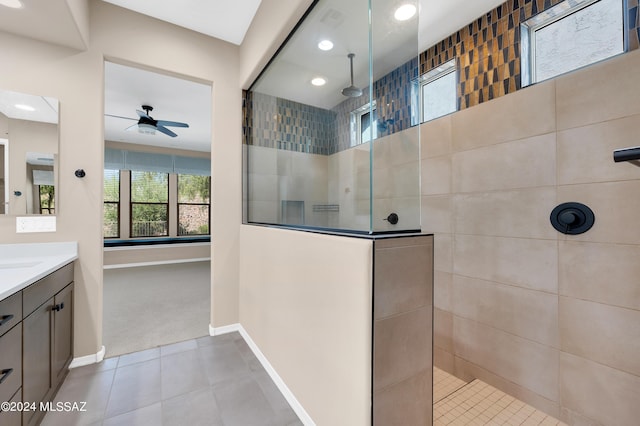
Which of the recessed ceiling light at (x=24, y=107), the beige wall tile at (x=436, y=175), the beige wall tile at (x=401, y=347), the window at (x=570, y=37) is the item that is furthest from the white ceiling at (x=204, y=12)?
the beige wall tile at (x=401, y=347)

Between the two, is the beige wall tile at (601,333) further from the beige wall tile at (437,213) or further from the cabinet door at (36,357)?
the cabinet door at (36,357)

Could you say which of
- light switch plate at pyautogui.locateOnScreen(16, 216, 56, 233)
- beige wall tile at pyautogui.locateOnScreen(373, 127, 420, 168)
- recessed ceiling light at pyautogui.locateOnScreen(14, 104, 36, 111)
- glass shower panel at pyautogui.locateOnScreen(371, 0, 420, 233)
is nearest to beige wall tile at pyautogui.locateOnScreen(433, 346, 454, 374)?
glass shower panel at pyautogui.locateOnScreen(371, 0, 420, 233)

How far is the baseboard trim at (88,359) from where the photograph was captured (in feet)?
7.05

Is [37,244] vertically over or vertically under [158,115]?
under

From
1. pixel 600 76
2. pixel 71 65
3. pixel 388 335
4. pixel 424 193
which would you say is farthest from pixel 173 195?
pixel 600 76

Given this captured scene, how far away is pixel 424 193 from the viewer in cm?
254

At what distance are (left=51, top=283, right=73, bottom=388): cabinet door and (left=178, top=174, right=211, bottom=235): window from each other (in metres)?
5.37

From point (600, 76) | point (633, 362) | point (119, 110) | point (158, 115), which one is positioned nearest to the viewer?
point (633, 362)

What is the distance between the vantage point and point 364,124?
5.31 ft

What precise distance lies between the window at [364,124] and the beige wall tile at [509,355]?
1741 millimetres

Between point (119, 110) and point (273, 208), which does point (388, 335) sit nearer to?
point (273, 208)

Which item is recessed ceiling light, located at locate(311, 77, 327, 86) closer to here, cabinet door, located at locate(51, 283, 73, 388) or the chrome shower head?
the chrome shower head

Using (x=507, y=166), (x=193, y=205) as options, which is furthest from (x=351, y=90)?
(x=193, y=205)

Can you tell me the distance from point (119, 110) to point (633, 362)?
635cm
